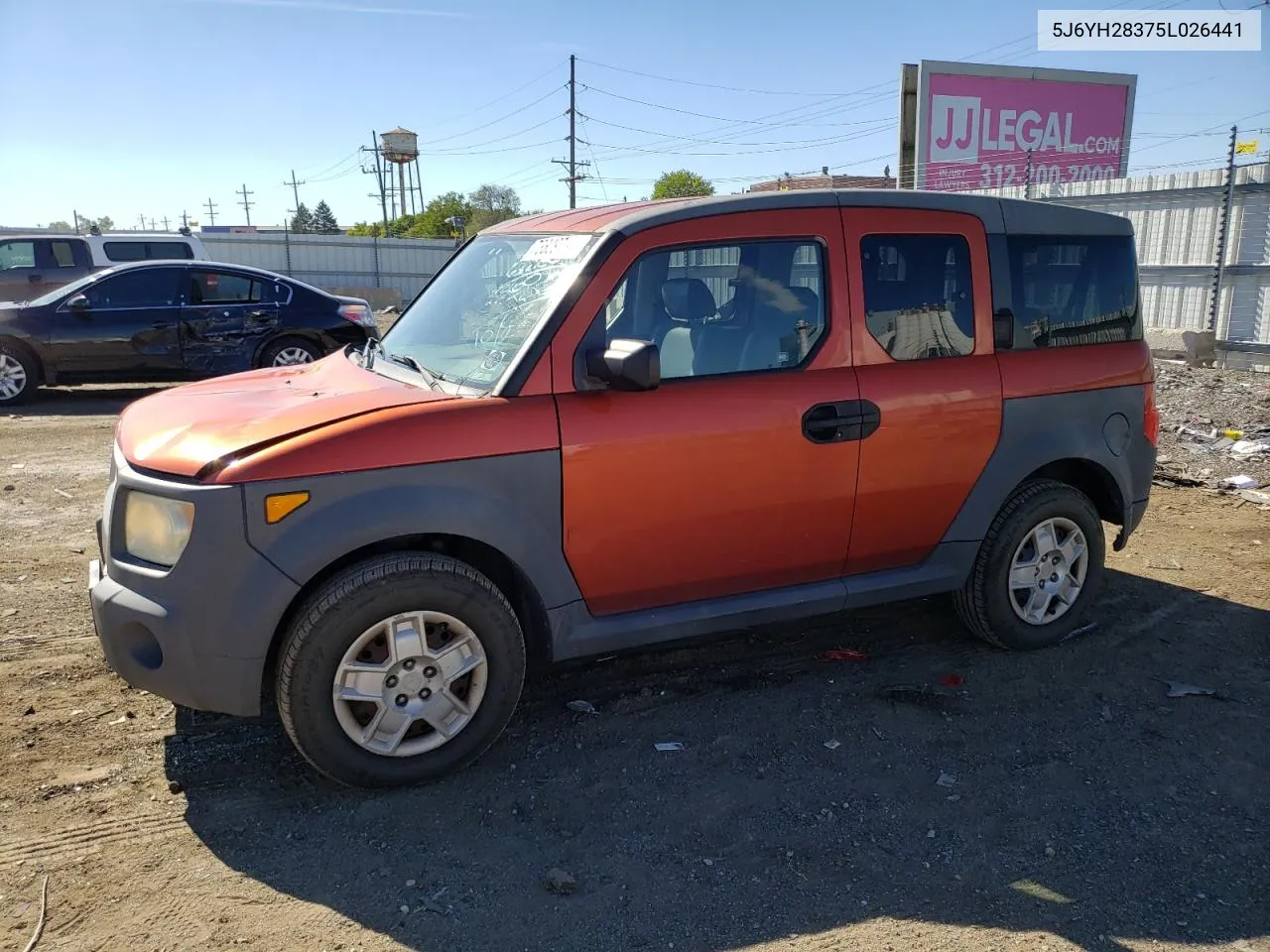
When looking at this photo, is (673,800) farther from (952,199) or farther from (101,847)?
(952,199)

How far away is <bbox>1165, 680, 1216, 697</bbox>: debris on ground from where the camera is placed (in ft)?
13.7

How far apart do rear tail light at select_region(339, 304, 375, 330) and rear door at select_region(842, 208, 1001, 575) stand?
860cm

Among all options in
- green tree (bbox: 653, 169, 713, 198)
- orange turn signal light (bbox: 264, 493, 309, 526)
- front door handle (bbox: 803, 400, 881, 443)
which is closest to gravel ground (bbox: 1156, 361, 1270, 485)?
front door handle (bbox: 803, 400, 881, 443)

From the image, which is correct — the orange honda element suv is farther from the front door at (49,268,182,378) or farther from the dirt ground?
the front door at (49,268,182,378)

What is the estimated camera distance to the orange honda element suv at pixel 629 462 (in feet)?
10.2

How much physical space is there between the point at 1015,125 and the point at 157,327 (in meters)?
21.6

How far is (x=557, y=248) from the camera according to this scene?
12.5ft

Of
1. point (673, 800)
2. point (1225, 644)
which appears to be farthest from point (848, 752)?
point (1225, 644)

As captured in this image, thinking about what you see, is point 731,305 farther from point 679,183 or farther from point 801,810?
point 679,183

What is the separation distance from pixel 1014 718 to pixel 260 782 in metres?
2.91

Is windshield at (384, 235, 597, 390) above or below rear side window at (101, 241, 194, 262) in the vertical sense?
below

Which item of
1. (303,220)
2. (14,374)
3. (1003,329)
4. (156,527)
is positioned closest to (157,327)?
(14,374)

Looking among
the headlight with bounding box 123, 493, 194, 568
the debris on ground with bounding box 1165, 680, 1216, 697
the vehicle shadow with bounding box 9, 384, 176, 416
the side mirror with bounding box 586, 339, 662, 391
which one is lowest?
the debris on ground with bounding box 1165, 680, 1216, 697

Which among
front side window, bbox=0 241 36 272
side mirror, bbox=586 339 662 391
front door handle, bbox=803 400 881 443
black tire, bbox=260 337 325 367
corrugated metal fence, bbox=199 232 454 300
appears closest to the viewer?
side mirror, bbox=586 339 662 391
